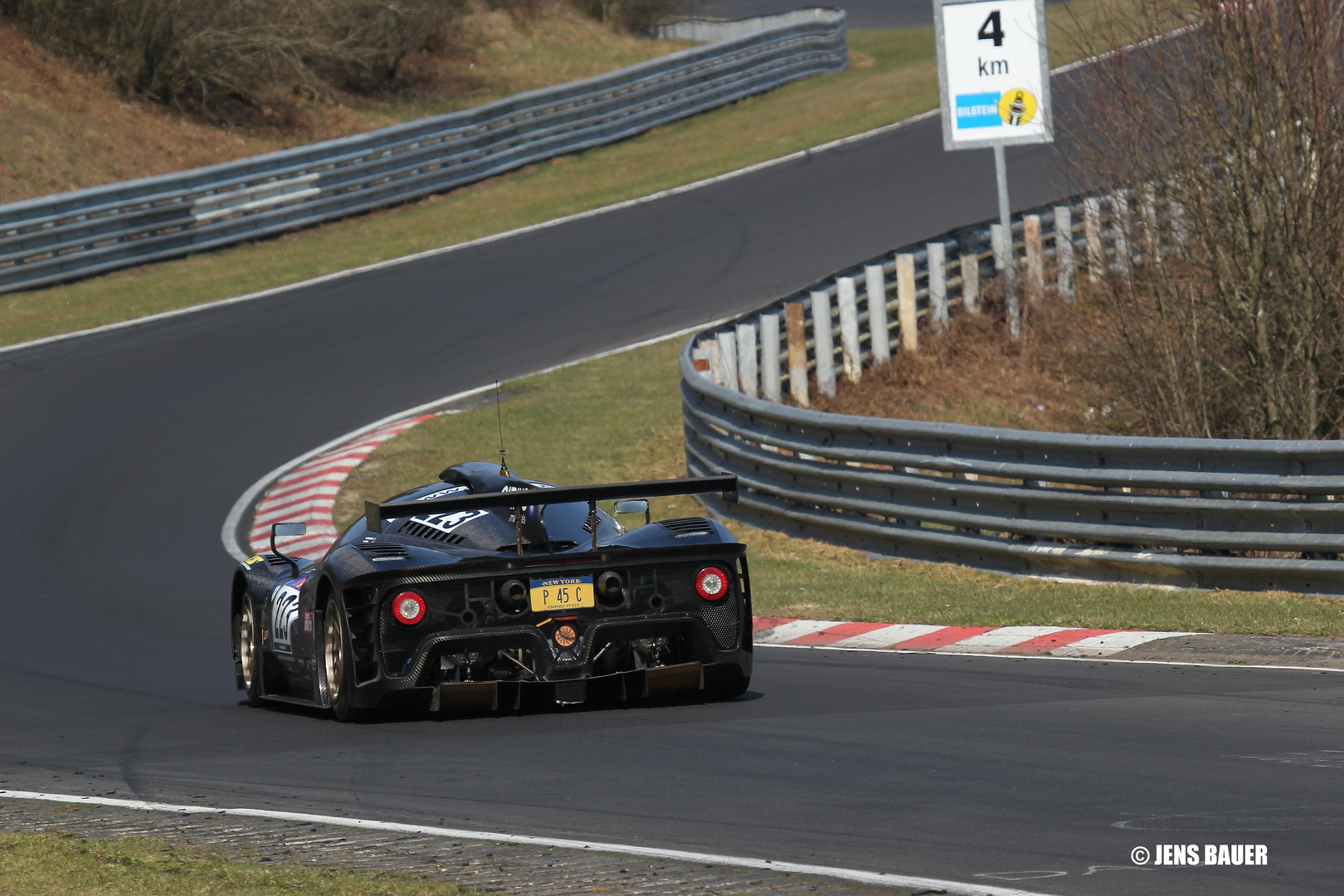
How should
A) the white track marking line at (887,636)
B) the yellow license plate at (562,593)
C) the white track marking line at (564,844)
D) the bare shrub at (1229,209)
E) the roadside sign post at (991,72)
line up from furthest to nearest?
the roadside sign post at (991,72) → the bare shrub at (1229,209) → the white track marking line at (887,636) → the yellow license plate at (562,593) → the white track marking line at (564,844)

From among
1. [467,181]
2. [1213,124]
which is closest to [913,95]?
[467,181]

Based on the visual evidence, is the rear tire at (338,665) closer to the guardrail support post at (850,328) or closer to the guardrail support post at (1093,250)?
the guardrail support post at (1093,250)

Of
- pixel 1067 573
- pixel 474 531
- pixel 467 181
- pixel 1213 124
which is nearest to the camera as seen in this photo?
pixel 474 531

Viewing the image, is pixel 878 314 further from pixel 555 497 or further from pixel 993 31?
pixel 555 497

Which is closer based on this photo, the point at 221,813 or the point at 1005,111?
the point at 221,813

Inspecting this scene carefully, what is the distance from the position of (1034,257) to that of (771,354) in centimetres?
385

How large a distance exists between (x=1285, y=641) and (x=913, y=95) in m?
28.2

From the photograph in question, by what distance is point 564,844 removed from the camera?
566 cm

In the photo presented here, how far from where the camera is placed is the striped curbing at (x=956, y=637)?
388 inches

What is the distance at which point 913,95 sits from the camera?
119 feet

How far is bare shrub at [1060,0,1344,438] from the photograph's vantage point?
13.2 m

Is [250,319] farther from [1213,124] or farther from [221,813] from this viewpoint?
[221,813]

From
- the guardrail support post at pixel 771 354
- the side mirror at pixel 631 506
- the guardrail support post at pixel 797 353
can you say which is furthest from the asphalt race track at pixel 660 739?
the guardrail support post at pixel 797 353

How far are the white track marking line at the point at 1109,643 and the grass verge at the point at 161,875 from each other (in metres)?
5.41
